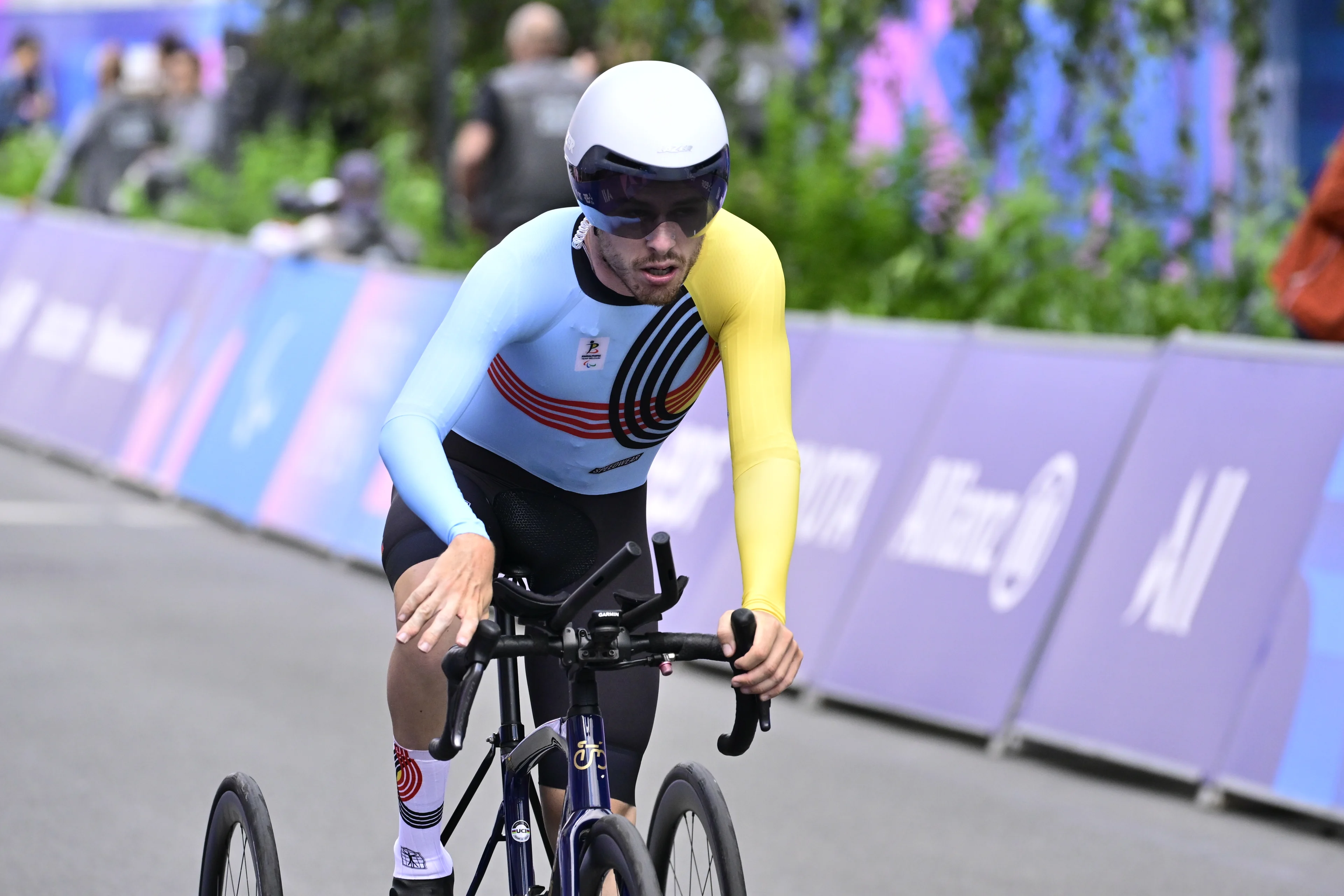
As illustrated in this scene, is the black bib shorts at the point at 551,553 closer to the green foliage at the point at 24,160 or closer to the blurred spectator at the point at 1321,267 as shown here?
the blurred spectator at the point at 1321,267

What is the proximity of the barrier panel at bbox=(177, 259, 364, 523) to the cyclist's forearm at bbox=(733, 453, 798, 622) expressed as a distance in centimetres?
804

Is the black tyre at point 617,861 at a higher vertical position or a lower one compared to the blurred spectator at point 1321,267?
lower

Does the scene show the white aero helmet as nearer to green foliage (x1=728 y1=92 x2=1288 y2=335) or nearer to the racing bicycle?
the racing bicycle

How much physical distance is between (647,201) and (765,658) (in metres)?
0.77

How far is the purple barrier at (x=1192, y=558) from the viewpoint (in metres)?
6.76

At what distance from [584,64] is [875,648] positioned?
7.18m

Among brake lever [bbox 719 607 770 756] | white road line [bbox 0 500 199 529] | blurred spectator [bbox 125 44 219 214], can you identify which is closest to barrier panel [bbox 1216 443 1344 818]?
brake lever [bbox 719 607 770 756]

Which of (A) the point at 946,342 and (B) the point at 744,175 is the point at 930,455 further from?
(B) the point at 744,175

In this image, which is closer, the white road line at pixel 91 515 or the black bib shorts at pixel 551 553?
the black bib shorts at pixel 551 553

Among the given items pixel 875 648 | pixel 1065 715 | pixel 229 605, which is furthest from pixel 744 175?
pixel 1065 715

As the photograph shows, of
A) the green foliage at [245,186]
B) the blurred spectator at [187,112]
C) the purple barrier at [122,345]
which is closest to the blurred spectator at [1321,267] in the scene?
the purple barrier at [122,345]

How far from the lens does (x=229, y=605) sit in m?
9.67

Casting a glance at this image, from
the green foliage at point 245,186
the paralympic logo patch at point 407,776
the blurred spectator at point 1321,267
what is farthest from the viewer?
the green foliage at point 245,186

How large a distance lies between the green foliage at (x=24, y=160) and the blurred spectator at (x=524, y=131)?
1243 centimetres
